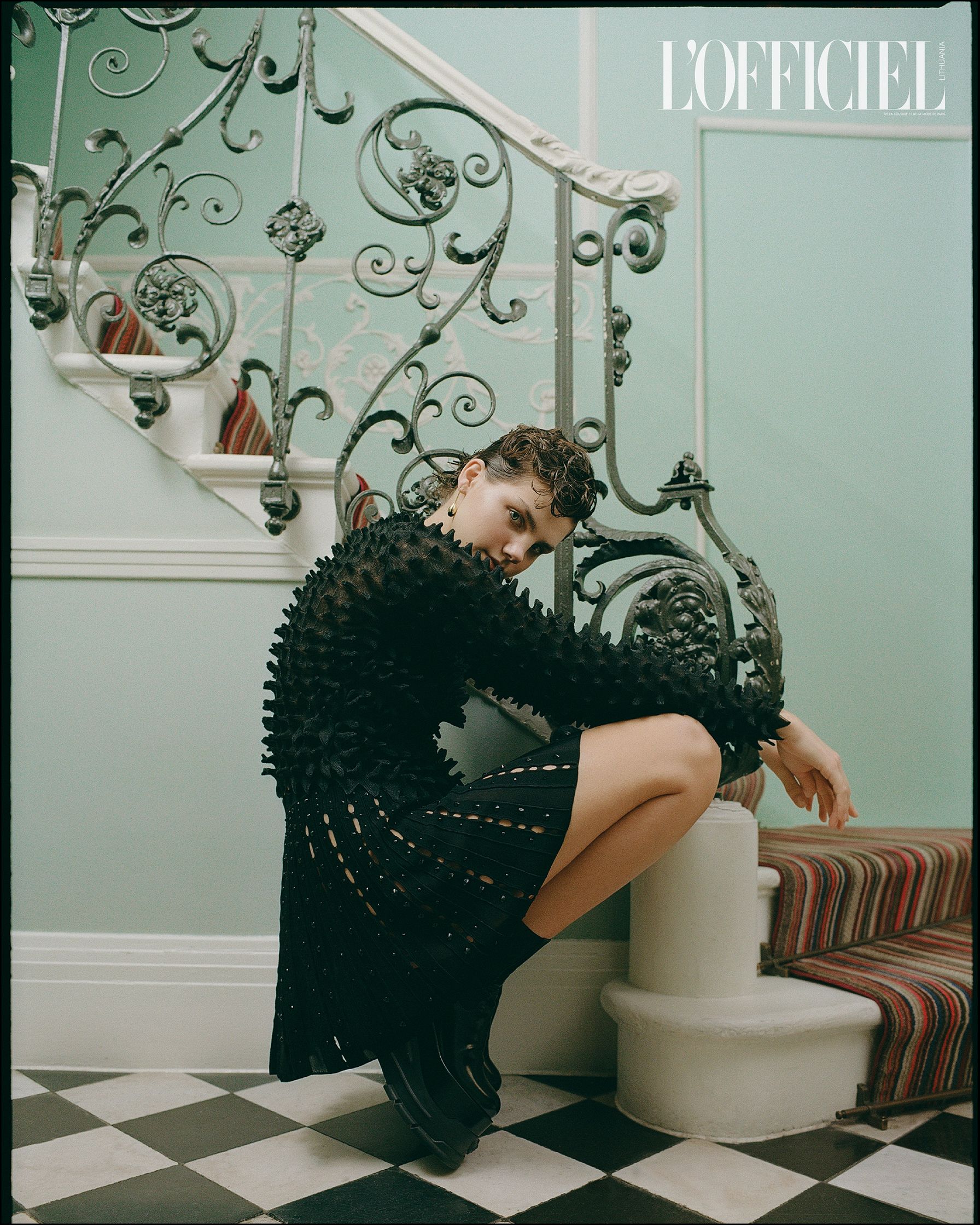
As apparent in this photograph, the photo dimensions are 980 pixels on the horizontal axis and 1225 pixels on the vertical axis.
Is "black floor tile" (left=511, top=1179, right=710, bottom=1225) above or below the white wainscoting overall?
below

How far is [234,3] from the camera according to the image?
1352mm

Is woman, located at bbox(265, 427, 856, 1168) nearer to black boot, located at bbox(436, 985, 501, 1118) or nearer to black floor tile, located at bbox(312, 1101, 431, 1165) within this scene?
black boot, located at bbox(436, 985, 501, 1118)

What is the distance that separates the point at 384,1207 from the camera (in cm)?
127

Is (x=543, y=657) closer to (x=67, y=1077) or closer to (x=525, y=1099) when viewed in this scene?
(x=525, y=1099)

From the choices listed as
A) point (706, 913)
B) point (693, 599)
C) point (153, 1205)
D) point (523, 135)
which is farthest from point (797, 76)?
point (153, 1205)

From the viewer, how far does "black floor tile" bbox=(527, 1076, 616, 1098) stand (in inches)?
67.2

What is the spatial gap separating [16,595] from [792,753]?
1.48 meters

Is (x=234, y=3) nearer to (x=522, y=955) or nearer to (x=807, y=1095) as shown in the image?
(x=522, y=955)

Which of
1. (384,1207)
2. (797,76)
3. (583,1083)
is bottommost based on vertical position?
(583,1083)

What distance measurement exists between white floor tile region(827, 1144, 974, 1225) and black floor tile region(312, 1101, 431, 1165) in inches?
25.2

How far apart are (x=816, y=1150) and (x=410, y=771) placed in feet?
2.93

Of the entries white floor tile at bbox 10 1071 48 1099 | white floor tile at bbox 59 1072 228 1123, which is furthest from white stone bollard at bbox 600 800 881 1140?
white floor tile at bbox 10 1071 48 1099

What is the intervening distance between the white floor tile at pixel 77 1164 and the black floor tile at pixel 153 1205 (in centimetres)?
2

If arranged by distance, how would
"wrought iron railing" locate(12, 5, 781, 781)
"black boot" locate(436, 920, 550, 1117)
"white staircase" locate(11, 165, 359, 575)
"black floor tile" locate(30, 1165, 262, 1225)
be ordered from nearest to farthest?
"black floor tile" locate(30, 1165, 262, 1225) < "black boot" locate(436, 920, 550, 1117) < "wrought iron railing" locate(12, 5, 781, 781) < "white staircase" locate(11, 165, 359, 575)
